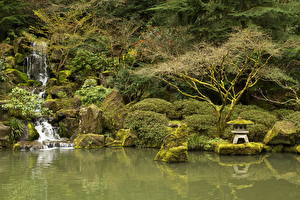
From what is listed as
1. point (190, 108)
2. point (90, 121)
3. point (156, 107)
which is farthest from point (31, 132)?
point (190, 108)

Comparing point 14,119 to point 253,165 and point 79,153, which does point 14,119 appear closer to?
point 79,153

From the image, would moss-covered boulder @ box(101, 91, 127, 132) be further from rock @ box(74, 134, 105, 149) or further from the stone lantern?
the stone lantern

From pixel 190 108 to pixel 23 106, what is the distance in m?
7.59

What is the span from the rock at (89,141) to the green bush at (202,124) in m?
3.71

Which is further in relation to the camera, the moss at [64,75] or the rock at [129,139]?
the moss at [64,75]

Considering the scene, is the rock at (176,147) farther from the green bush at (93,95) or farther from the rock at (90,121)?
the green bush at (93,95)

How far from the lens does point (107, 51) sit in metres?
23.0

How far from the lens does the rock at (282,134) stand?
494 inches

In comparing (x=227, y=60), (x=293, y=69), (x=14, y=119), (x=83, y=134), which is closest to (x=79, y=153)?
(x=83, y=134)

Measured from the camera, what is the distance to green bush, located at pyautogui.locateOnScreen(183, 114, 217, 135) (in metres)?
14.0

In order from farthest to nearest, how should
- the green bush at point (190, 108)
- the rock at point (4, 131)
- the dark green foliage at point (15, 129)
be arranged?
the green bush at point (190, 108) < the dark green foliage at point (15, 129) < the rock at point (4, 131)

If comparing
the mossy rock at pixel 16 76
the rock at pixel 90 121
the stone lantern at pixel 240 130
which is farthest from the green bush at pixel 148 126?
the mossy rock at pixel 16 76

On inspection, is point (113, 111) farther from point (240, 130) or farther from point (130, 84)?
point (240, 130)

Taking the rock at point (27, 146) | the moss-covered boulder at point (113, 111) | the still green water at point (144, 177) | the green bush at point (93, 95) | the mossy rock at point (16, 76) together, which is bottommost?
the still green water at point (144, 177)
